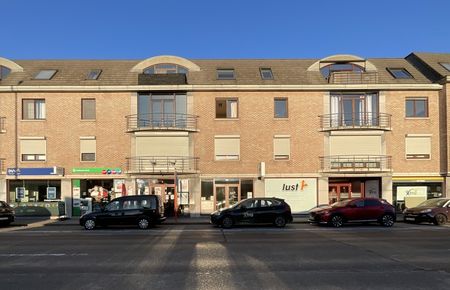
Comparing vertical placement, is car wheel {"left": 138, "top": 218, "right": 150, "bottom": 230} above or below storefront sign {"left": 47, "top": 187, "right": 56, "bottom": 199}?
below

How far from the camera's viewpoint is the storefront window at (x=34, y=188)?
26516 millimetres

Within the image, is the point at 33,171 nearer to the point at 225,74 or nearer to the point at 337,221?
the point at 225,74

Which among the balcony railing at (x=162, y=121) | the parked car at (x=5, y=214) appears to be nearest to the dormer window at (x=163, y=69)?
the balcony railing at (x=162, y=121)

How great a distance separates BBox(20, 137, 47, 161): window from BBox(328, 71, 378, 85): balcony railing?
1797 centimetres

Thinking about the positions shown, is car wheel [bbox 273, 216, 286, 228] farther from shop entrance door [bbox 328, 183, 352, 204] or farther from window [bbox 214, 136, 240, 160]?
shop entrance door [bbox 328, 183, 352, 204]

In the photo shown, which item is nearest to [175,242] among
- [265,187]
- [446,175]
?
[265,187]

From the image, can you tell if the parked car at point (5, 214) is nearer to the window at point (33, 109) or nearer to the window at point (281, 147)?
the window at point (33, 109)

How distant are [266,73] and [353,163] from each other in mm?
8009

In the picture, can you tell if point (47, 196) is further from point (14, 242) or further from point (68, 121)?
point (14, 242)

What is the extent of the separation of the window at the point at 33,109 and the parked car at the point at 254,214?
13.5 meters

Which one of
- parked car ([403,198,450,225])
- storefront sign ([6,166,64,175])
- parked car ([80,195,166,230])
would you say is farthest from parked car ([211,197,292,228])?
storefront sign ([6,166,64,175])

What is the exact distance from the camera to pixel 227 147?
27.0 metres

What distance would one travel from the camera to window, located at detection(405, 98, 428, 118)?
2742 cm

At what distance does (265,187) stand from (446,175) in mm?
10843
